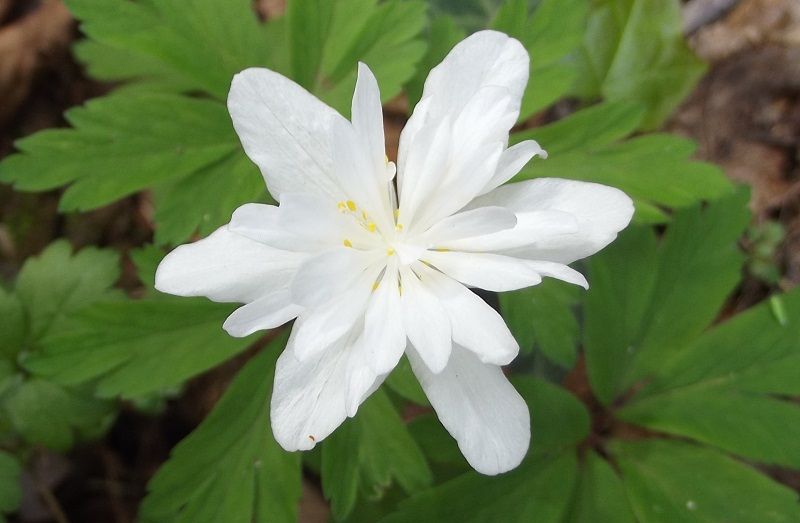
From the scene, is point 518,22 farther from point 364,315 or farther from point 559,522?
point 559,522

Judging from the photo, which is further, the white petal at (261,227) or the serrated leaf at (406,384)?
the serrated leaf at (406,384)

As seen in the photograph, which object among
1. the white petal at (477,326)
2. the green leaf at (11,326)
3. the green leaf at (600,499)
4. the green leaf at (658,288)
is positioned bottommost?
the green leaf at (600,499)

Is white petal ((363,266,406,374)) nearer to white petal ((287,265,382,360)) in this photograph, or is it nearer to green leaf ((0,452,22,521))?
white petal ((287,265,382,360))

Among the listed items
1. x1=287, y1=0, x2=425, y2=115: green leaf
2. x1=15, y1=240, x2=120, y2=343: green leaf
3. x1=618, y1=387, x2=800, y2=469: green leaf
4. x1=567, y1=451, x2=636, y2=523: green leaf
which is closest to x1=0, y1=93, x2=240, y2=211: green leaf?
x1=287, y1=0, x2=425, y2=115: green leaf

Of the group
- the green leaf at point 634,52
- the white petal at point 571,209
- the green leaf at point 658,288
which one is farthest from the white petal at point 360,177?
the green leaf at point 634,52

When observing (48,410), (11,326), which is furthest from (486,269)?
(11,326)

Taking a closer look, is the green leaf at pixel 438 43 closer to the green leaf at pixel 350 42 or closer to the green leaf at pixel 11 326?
the green leaf at pixel 350 42

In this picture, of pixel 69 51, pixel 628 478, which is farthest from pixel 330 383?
pixel 69 51
